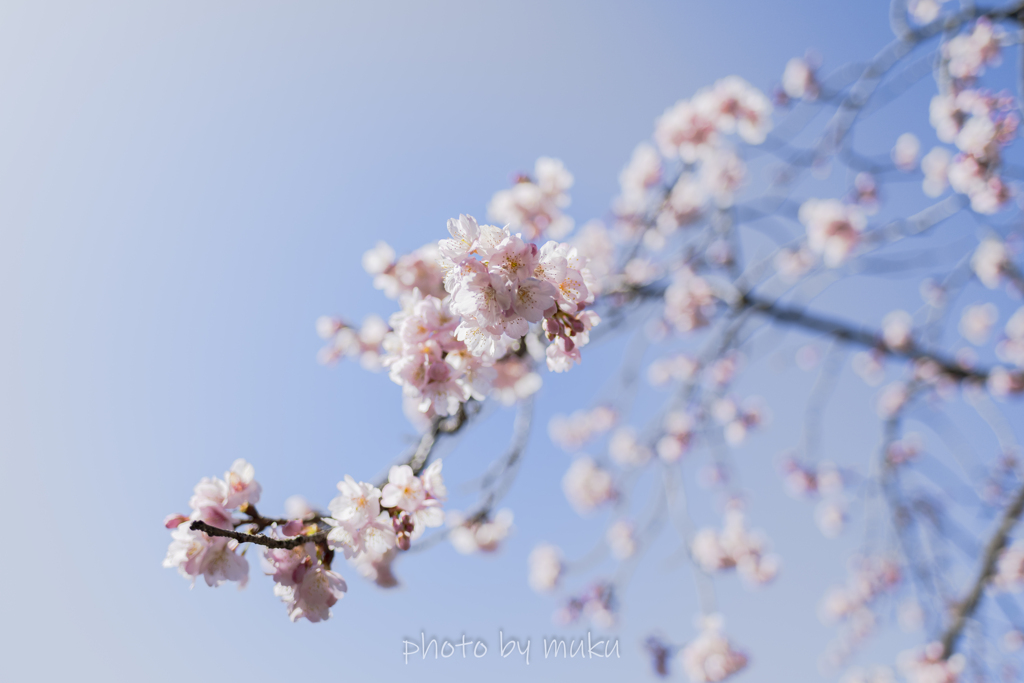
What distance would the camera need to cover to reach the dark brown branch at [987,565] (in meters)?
3.99

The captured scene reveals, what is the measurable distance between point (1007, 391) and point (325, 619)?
313 inches

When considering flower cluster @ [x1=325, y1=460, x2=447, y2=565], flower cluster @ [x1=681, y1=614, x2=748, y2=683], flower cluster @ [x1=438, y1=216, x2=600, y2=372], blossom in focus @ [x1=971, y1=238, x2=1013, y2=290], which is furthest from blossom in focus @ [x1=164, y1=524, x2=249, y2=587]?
blossom in focus @ [x1=971, y1=238, x2=1013, y2=290]

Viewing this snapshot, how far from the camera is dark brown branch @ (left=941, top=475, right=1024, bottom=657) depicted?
399 centimetres

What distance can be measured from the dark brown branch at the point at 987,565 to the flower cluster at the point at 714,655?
6.13 ft

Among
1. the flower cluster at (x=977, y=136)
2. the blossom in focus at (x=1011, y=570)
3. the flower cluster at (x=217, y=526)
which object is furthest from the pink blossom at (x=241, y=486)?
the blossom in focus at (x=1011, y=570)

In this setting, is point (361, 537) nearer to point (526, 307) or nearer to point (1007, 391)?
point (526, 307)

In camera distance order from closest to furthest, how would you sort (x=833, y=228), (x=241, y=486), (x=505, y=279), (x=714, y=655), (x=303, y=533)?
(x=505, y=279)
(x=303, y=533)
(x=241, y=486)
(x=714, y=655)
(x=833, y=228)

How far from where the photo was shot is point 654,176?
19.2ft

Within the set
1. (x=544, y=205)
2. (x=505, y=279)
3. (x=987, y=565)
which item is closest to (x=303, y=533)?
(x=505, y=279)

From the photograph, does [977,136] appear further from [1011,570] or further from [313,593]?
[1011,570]

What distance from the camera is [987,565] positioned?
4.07m

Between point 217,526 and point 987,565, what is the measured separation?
18.5 feet

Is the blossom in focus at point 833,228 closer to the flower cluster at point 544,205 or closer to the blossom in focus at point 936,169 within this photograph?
the blossom in focus at point 936,169

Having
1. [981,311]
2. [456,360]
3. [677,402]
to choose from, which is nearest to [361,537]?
[456,360]
